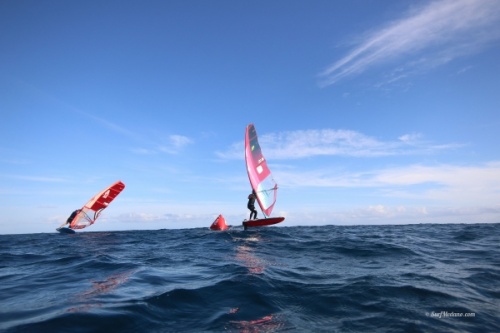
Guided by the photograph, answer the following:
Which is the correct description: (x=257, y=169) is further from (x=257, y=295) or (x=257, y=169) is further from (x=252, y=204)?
(x=257, y=295)

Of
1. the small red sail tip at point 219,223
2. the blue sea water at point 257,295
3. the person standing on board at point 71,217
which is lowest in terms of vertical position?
the blue sea water at point 257,295

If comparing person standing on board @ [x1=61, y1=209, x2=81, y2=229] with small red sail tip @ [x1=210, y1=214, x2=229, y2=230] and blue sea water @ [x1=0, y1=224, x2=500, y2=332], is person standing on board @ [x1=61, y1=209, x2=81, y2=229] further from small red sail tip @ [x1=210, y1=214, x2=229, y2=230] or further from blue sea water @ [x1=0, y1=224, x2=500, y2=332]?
blue sea water @ [x1=0, y1=224, x2=500, y2=332]

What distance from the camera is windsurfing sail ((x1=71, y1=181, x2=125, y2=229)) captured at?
36625mm

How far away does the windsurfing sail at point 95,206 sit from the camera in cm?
3662

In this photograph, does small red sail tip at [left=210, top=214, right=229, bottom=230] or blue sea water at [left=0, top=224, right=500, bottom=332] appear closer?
blue sea water at [left=0, top=224, right=500, bottom=332]

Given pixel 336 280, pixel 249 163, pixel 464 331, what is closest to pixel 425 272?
pixel 336 280

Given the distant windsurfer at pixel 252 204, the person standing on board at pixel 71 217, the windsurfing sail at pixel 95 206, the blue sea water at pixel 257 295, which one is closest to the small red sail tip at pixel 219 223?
the distant windsurfer at pixel 252 204

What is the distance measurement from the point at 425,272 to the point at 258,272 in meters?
5.26

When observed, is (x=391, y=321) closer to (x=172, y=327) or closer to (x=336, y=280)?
(x=336, y=280)

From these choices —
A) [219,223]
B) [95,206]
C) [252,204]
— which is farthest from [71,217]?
[252,204]

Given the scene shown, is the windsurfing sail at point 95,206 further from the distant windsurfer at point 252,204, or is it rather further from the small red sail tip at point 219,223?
the distant windsurfer at point 252,204

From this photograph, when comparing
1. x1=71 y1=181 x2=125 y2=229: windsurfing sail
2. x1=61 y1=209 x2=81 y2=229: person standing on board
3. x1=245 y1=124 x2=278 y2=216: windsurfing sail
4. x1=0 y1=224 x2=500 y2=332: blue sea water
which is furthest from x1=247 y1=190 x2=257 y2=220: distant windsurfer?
x1=61 y1=209 x2=81 y2=229: person standing on board

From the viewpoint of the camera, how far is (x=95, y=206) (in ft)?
122

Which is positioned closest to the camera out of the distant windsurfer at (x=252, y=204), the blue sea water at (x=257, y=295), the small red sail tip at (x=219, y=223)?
the blue sea water at (x=257, y=295)
